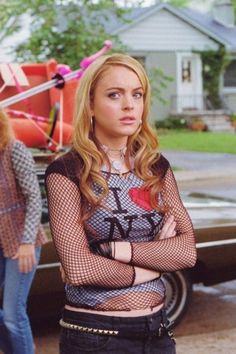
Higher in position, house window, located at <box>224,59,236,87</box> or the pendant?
the pendant

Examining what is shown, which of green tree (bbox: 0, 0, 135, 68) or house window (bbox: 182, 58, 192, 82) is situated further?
house window (bbox: 182, 58, 192, 82)

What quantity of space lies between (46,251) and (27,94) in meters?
4.00

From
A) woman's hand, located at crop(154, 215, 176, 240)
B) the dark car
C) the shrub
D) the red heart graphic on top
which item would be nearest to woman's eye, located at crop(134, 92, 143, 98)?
the red heart graphic on top

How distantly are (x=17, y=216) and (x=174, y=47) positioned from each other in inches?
1305

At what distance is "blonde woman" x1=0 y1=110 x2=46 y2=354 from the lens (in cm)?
380

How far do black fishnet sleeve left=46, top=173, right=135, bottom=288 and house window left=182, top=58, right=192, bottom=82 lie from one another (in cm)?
3491

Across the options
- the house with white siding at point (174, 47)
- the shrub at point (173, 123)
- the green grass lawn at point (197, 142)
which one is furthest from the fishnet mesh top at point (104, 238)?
the house with white siding at point (174, 47)

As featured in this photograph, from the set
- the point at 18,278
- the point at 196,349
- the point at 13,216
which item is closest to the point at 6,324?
the point at 18,278

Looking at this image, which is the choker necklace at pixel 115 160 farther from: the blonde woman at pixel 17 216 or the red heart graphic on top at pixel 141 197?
the blonde woman at pixel 17 216

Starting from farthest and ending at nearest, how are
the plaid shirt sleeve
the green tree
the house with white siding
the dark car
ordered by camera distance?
the house with white siding < the green tree < the dark car < the plaid shirt sleeve

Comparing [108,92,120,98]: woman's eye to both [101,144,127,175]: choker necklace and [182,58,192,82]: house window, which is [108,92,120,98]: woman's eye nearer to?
[101,144,127,175]: choker necklace

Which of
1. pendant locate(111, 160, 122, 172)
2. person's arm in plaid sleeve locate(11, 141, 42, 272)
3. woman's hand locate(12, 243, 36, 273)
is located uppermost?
pendant locate(111, 160, 122, 172)

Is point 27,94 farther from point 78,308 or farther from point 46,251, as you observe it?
point 78,308

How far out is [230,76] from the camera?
127 ft
